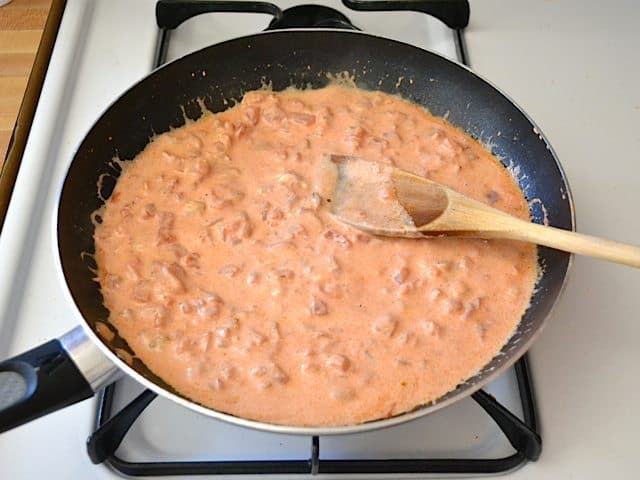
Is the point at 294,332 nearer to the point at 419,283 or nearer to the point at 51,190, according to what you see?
the point at 419,283

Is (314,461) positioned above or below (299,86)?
below

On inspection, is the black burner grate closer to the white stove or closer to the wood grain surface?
the white stove

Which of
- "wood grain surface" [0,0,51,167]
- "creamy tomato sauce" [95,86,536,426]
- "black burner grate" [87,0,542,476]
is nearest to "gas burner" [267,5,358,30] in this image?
"creamy tomato sauce" [95,86,536,426]

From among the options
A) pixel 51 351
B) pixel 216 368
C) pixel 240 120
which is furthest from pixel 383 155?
pixel 51 351

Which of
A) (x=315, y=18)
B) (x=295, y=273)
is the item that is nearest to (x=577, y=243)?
(x=295, y=273)

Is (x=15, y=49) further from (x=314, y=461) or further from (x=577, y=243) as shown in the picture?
(x=577, y=243)

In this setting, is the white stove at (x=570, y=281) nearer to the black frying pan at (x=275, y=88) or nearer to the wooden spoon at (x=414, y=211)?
the black frying pan at (x=275, y=88)
